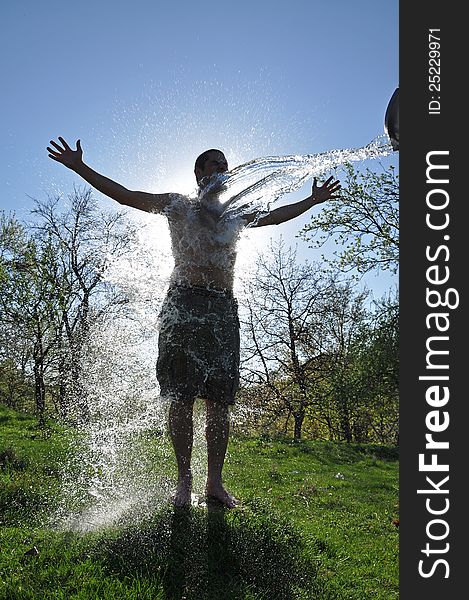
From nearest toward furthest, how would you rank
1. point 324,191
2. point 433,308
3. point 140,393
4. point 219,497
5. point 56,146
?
point 433,308
point 219,497
point 56,146
point 324,191
point 140,393

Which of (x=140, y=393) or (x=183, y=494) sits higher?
(x=140, y=393)

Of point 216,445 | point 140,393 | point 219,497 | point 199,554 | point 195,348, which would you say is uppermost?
point 195,348

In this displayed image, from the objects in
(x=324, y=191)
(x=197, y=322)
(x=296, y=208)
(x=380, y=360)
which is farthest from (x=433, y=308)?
(x=380, y=360)

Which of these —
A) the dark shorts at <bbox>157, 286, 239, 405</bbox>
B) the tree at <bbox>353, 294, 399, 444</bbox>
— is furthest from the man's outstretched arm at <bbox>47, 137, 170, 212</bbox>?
the tree at <bbox>353, 294, 399, 444</bbox>

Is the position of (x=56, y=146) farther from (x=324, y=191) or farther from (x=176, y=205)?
(x=324, y=191)

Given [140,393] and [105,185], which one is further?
[140,393]

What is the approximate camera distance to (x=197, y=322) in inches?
139

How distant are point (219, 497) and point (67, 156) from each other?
2.46 m

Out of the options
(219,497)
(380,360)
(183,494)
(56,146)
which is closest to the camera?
(183,494)

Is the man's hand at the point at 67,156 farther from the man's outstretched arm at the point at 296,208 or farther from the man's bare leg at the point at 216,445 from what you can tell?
the man's bare leg at the point at 216,445

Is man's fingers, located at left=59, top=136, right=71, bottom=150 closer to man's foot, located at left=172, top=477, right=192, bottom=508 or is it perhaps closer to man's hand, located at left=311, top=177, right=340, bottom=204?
man's hand, located at left=311, top=177, right=340, bottom=204

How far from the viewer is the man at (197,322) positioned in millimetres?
3484

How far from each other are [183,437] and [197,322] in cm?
71

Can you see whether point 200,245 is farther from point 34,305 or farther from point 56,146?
point 34,305
